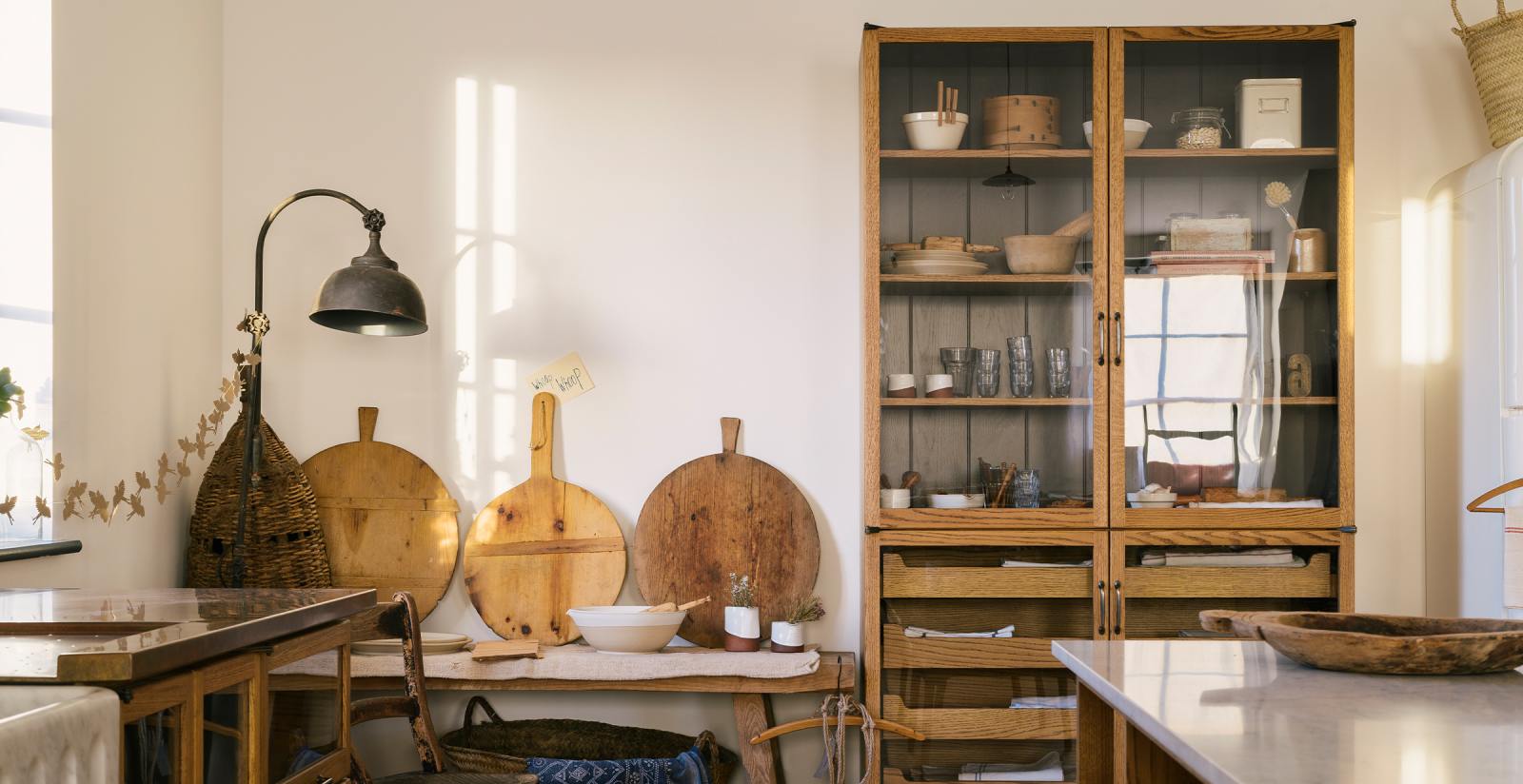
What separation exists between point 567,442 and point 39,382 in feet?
4.15

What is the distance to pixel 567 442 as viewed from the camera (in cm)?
323

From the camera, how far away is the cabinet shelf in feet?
9.58

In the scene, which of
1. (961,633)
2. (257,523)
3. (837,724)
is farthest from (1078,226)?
(257,523)

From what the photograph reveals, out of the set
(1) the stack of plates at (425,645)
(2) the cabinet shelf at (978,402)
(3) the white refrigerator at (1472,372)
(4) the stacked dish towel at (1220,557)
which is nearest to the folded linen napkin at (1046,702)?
(4) the stacked dish towel at (1220,557)

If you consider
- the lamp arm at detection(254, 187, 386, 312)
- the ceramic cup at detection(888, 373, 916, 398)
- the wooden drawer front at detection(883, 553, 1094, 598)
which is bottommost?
the wooden drawer front at detection(883, 553, 1094, 598)

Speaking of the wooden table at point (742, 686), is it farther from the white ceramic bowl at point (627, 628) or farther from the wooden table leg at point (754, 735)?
the white ceramic bowl at point (627, 628)

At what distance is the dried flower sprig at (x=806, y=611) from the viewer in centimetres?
302

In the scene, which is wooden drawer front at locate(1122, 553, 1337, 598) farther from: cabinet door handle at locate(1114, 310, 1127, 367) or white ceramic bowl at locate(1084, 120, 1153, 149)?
white ceramic bowl at locate(1084, 120, 1153, 149)

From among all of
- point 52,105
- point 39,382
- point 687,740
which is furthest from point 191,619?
point 687,740

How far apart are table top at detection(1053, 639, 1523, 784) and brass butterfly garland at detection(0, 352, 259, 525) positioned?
1816 mm

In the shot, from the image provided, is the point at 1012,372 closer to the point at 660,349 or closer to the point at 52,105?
the point at 660,349

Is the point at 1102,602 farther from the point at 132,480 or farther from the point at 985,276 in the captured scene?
the point at 132,480

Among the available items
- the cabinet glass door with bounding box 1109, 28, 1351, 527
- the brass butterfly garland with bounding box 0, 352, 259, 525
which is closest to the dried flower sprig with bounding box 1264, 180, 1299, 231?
the cabinet glass door with bounding box 1109, 28, 1351, 527

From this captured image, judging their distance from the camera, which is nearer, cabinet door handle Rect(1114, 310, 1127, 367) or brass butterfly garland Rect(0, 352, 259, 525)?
brass butterfly garland Rect(0, 352, 259, 525)
